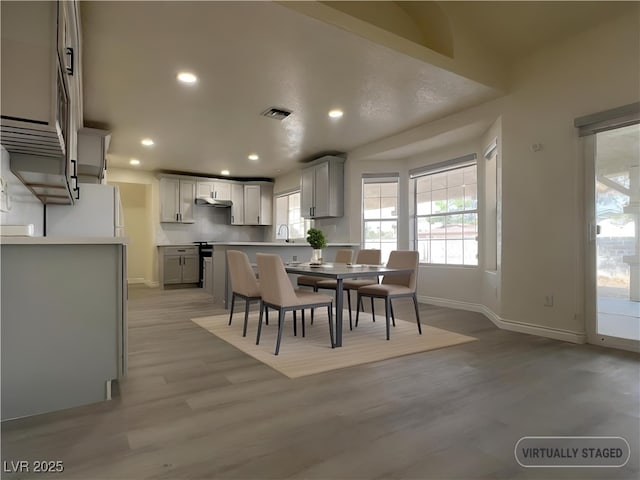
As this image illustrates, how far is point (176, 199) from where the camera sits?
789 cm

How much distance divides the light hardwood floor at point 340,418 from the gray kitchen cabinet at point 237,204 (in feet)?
19.1

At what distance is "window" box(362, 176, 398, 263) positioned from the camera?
6.16 metres

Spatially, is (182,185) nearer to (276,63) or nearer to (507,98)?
(276,63)

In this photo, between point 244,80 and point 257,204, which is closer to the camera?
point 244,80

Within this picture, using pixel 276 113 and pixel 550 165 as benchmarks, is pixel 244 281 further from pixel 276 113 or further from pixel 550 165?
pixel 550 165

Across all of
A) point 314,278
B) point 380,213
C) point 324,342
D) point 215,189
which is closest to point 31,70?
point 324,342

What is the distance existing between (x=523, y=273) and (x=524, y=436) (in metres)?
2.49

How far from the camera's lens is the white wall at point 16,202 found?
203 centimetres

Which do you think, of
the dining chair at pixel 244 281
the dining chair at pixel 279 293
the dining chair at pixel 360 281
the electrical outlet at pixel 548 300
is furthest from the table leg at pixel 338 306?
the electrical outlet at pixel 548 300

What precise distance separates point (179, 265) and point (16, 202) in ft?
17.4

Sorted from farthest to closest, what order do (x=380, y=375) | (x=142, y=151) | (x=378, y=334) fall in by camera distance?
(x=142, y=151), (x=378, y=334), (x=380, y=375)

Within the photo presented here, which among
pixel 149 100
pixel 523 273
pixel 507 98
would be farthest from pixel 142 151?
pixel 523 273

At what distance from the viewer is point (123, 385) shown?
2254mm

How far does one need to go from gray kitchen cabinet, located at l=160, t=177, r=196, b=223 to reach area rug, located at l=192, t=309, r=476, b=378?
4192 mm
